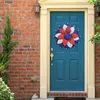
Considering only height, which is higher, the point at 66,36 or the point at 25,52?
the point at 66,36

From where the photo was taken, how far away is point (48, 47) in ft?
29.8

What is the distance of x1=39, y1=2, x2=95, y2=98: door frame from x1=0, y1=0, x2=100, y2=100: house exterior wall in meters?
0.13

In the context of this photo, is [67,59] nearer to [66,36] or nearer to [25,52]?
[66,36]

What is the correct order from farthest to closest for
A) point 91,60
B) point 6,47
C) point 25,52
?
point 25,52
point 91,60
point 6,47

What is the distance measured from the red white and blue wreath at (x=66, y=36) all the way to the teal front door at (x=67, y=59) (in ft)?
0.20

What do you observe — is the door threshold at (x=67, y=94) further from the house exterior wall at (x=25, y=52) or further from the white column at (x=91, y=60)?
the house exterior wall at (x=25, y=52)

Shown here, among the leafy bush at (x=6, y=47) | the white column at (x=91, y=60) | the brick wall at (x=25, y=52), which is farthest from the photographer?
the brick wall at (x=25, y=52)

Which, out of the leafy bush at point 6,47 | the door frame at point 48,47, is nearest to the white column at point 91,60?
the door frame at point 48,47

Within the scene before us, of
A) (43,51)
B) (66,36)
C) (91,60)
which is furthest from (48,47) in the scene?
(91,60)

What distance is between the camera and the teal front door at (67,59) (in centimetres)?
909

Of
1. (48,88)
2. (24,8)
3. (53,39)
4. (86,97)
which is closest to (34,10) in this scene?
(24,8)

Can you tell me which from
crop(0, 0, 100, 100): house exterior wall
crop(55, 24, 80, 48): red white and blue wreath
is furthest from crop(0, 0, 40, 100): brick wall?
crop(55, 24, 80, 48): red white and blue wreath

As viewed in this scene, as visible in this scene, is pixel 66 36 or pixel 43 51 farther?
pixel 66 36

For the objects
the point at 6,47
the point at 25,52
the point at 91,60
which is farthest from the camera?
the point at 25,52
